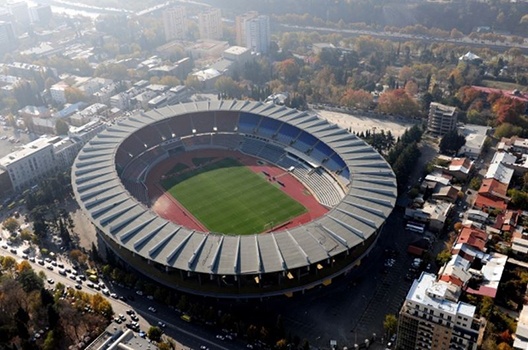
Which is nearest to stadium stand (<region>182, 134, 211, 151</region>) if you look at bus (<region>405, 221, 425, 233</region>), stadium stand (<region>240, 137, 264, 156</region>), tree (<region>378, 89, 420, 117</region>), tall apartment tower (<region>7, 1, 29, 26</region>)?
stadium stand (<region>240, 137, 264, 156</region>)

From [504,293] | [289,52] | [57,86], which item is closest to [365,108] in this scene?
[289,52]

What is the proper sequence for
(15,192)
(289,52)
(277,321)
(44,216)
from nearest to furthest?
(277,321)
(44,216)
(15,192)
(289,52)

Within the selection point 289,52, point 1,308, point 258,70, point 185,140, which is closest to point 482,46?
point 289,52

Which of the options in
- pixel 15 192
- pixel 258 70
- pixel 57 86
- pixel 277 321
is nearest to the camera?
pixel 277 321

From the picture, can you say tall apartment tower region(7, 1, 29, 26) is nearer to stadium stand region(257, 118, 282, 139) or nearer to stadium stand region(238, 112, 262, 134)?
stadium stand region(238, 112, 262, 134)

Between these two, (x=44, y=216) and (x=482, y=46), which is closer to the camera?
(x=44, y=216)

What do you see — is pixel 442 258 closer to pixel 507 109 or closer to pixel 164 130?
pixel 507 109

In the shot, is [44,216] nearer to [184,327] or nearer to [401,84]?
[184,327]
